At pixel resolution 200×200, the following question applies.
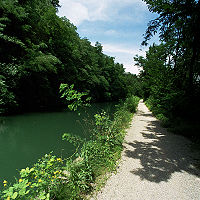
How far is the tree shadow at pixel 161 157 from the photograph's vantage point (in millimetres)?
3049

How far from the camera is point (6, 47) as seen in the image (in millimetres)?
11281

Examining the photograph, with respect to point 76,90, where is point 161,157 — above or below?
below

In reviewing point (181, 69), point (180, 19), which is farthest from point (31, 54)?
point (181, 69)

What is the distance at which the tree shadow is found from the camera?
A: 10.0ft

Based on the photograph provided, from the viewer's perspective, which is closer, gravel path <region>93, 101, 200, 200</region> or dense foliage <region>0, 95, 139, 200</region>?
dense foliage <region>0, 95, 139, 200</region>

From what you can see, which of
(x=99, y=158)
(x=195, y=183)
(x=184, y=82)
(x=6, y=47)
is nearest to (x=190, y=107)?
(x=184, y=82)

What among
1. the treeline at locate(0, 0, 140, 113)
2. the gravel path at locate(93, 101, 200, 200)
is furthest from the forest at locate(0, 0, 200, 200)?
the gravel path at locate(93, 101, 200, 200)

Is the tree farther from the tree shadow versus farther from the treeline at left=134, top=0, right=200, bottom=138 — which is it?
the tree shadow

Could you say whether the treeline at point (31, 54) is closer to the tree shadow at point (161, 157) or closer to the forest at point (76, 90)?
the forest at point (76, 90)

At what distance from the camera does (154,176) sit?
2.92 meters

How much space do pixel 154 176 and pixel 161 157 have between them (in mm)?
1150

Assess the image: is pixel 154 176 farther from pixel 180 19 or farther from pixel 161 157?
Result: pixel 180 19

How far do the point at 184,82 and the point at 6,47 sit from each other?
15.2m

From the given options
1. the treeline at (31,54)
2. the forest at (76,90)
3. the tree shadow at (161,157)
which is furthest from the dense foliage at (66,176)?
the treeline at (31,54)
